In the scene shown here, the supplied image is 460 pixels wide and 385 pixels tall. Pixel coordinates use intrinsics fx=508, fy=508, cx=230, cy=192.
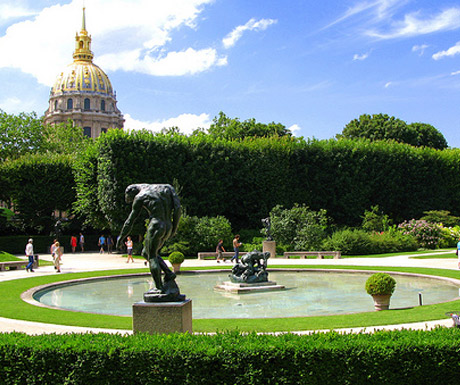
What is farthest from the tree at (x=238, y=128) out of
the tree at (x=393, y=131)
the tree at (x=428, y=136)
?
the tree at (x=428, y=136)

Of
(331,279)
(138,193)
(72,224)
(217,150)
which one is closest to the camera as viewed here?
(138,193)

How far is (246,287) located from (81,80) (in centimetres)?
14010

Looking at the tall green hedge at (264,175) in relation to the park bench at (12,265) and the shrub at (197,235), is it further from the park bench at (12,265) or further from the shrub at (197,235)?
the park bench at (12,265)

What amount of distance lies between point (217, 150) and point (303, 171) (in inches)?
320

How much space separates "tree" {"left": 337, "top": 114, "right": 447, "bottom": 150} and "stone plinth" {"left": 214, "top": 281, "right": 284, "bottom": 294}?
50893 millimetres

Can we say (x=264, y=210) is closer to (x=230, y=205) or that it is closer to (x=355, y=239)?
(x=230, y=205)

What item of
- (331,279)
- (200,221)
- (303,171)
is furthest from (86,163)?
(331,279)

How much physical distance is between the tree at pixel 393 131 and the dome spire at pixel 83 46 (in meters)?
109

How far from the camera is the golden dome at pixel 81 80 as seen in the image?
146625 millimetres

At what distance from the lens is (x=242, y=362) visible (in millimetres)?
6941

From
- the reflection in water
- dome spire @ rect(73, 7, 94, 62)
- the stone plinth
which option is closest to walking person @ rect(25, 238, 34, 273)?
the reflection in water

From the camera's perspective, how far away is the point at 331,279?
73.0ft

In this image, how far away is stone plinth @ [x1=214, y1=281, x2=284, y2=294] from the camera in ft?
61.5

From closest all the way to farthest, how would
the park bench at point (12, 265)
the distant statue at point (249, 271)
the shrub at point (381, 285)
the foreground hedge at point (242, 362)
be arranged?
the foreground hedge at point (242, 362), the shrub at point (381, 285), the distant statue at point (249, 271), the park bench at point (12, 265)
